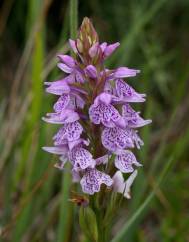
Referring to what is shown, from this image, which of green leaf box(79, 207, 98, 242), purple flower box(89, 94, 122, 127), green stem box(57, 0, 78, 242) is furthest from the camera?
green stem box(57, 0, 78, 242)

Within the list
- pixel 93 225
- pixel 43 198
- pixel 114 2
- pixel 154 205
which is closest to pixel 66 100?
pixel 93 225

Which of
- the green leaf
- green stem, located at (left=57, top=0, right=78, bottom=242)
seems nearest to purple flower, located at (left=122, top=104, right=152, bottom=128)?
the green leaf

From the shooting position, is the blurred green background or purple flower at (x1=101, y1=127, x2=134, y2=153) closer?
purple flower at (x1=101, y1=127, x2=134, y2=153)

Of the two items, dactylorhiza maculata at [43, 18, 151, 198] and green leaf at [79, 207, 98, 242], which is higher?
dactylorhiza maculata at [43, 18, 151, 198]

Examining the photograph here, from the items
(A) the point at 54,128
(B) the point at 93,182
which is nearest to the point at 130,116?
(B) the point at 93,182

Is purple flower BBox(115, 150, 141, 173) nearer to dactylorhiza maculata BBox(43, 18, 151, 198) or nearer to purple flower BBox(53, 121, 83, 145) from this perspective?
dactylorhiza maculata BBox(43, 18, 151, 198)

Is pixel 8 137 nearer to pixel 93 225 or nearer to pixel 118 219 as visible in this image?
pixel 118 219

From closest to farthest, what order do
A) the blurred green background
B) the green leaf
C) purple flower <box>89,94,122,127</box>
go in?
purple flower <box>89,94,122,127</box>
the green leaf
the blurred green background

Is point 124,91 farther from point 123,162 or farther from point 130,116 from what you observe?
point 123,162
